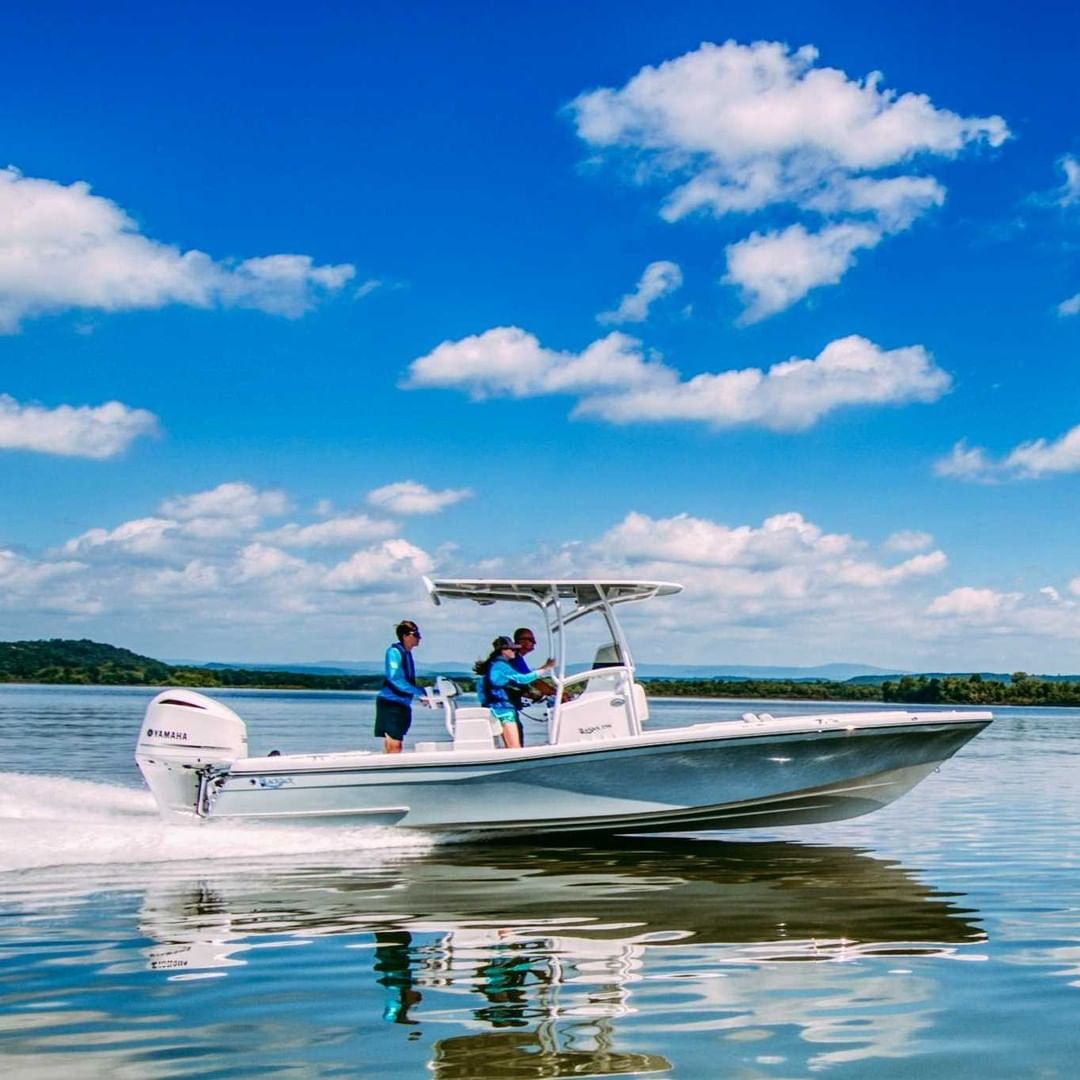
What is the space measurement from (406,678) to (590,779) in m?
2.07

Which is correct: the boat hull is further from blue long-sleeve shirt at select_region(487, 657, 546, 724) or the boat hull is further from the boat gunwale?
blue long-sleeve shirt at select_region(487, 657, 546, 724)

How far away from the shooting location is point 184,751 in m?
12.1

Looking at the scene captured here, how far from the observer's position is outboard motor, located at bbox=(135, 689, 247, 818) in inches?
478

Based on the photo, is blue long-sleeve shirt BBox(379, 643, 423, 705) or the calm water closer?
the calm water

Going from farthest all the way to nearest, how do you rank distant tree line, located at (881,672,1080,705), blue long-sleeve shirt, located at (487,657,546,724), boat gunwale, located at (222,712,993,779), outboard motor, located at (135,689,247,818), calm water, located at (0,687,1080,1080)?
distant tree line, located at (881,672,1080,705), blue long-sleeve shirt, located at (487,657,546,724), outboard motor, located at (135,689,247,818), boat gunwale, located at (222,712,993,779), calm water, located at (0,687,1080,1080)

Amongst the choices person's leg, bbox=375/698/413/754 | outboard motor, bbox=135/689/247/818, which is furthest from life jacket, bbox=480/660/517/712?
outboard motor, bbox=135/689/247/818

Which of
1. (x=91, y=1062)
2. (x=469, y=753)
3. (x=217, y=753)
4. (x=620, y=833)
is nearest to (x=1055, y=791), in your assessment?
(x=620, y=833)

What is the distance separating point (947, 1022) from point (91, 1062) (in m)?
3.90

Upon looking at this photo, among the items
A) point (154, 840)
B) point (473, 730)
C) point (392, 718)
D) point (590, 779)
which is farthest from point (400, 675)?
point (154, 840)

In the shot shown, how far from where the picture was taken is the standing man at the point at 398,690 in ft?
40.8

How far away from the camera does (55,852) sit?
11.2 meters

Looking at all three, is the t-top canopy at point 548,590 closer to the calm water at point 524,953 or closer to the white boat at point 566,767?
the white boat at point 566,767

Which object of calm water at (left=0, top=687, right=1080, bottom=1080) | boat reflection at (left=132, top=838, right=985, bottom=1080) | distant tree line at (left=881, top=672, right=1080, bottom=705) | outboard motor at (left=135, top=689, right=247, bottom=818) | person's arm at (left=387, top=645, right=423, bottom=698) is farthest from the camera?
distant tree line at (left=881, top=672, right=1080, bottom=705)

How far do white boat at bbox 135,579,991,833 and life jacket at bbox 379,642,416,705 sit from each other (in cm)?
26
